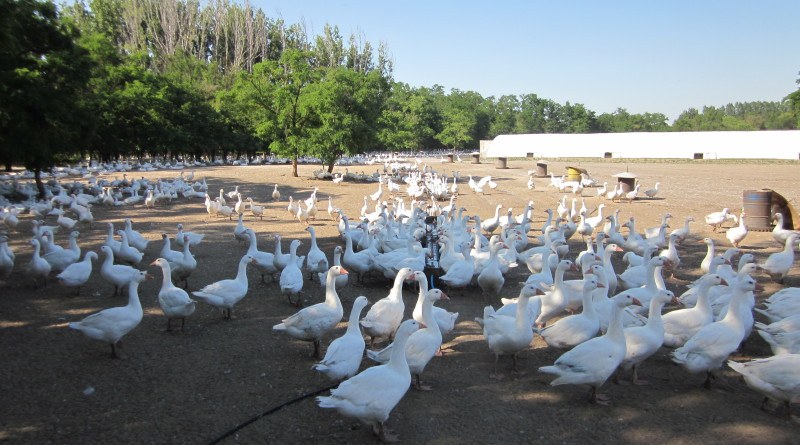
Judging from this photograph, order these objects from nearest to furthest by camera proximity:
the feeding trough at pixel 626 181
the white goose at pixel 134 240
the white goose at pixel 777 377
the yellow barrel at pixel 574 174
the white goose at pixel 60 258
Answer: the white goose at pixel 777 377 < the white goose at pixel 60 258 < the white goose at pixel 134 240 < the feeding trough at pixel 626 181 < the yellow barrel at pixel 574 174

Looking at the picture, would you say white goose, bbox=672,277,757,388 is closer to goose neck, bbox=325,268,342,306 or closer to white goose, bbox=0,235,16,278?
goose neck, bbox=325,268,342,306

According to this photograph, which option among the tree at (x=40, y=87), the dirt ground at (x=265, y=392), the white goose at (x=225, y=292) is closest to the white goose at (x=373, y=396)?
the dirt ground at (x=265, y=392)

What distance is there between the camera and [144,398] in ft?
18.8

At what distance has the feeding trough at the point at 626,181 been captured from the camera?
24.6 metres

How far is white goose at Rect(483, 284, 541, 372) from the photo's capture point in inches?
249

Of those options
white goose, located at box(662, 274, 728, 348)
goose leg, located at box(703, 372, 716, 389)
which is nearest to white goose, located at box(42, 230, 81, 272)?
white goose, located at box(662, 274, 728, 348)

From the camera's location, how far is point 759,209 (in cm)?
1590

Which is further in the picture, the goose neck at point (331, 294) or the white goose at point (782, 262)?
the white goose at point (782, 262)

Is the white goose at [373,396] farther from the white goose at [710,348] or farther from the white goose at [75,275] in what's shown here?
the white goose at [75,275]

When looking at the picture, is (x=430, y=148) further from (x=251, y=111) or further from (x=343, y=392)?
(x=343, y=392)

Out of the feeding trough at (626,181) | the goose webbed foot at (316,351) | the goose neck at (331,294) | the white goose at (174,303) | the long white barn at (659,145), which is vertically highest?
the long white barn at (659,145)

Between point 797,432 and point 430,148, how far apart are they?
98535 millimetres

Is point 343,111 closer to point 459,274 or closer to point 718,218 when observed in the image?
point 718,218

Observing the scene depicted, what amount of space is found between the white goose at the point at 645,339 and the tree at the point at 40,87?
1818 centimetres
